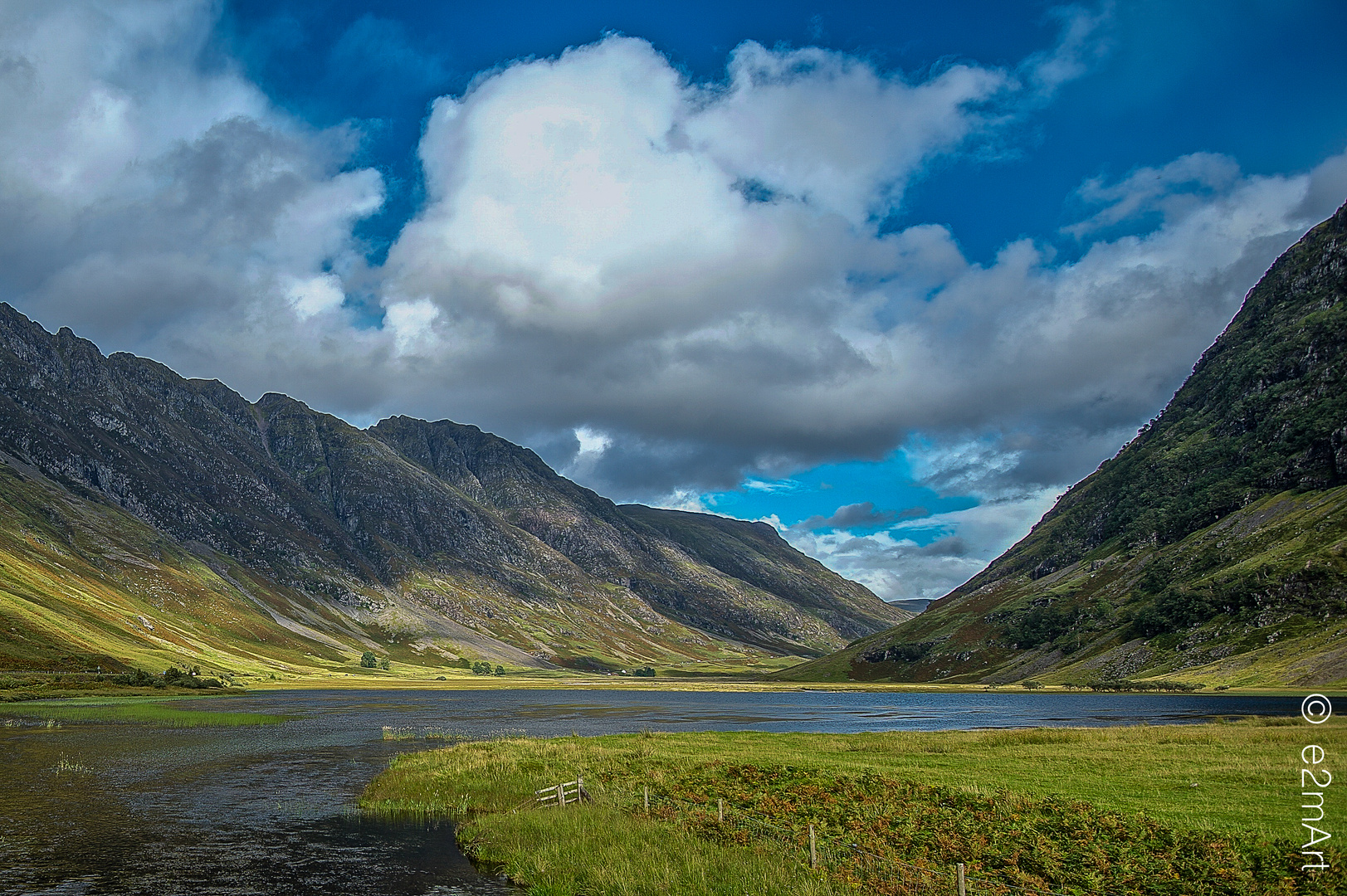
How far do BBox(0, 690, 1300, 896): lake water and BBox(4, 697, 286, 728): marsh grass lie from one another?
198 inches

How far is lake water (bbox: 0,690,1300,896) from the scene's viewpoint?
105 feet

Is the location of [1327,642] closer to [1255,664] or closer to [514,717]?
[1255,664]

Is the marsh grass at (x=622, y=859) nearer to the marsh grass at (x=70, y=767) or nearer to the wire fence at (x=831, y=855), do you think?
the wire fence at (x=831, y=855)

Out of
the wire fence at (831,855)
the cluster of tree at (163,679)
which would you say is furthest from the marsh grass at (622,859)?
the cluster of tree at (163,679)

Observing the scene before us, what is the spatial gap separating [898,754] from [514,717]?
3214 inches

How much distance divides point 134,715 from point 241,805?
79.9 m

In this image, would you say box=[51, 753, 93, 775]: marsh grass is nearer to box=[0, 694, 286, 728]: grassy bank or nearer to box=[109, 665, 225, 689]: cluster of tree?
box=[0, 694, 286, 728]: grassy bank

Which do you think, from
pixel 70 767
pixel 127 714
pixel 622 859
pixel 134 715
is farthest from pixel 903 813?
pixel 127 714

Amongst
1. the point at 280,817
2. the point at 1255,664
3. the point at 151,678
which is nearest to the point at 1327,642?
the point at 1255,664

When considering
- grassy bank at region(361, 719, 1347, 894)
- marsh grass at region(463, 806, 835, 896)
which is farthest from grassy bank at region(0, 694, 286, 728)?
marsh grass at region(463, 806, 835, 896)

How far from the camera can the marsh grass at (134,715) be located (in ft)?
328

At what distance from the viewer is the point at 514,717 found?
127562 mm

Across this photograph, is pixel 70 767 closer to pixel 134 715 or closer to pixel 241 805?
pixel 241 805

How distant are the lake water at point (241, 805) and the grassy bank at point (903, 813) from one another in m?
4.24
